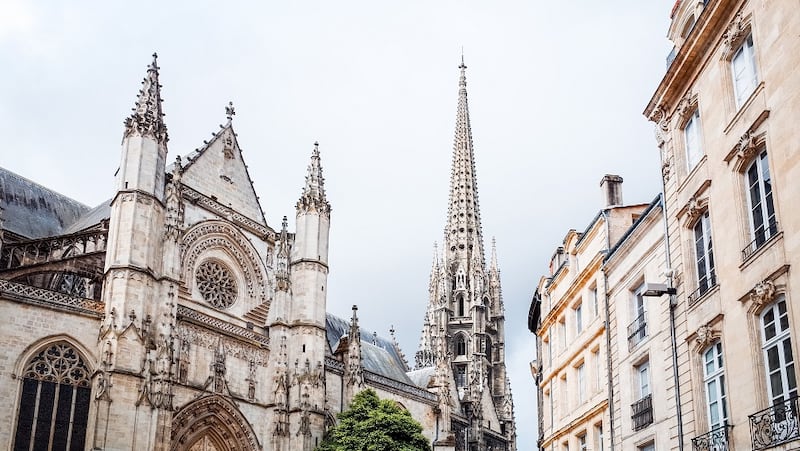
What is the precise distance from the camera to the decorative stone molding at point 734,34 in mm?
11592

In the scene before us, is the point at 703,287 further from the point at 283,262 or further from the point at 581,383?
the point at 283,262

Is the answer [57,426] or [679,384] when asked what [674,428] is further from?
[57,426]

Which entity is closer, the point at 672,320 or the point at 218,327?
the point at 672,320

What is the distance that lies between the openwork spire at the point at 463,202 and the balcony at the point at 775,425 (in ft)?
176

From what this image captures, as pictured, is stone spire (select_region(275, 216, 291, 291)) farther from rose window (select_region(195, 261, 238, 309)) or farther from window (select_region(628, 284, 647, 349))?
window (select_region(628, 284, 647, 349))

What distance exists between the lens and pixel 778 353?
399 inches

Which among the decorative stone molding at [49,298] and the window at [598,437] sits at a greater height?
the decorative stone molding at [49,298]

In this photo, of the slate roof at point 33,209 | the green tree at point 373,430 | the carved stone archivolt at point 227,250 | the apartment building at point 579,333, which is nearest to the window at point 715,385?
the apartment building at point 579,333

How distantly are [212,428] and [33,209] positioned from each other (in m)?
11.7

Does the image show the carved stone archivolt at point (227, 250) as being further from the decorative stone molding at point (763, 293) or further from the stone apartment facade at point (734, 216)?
the decorative stone molding at point (763, 293)

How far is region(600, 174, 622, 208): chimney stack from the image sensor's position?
20300 millimetres

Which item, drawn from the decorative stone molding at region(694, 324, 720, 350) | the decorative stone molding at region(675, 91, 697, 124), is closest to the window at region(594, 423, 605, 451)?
the decorative stone molding at region(694, 324, 720, 350)

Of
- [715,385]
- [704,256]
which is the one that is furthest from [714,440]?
[704,256]

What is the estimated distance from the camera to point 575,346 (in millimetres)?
20188
